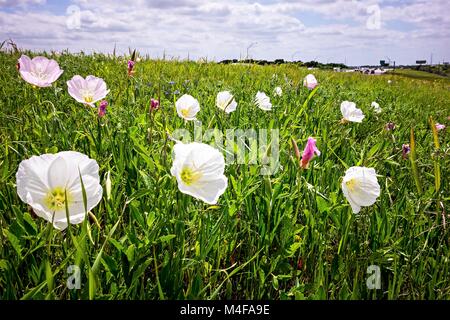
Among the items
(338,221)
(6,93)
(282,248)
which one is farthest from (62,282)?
(6,93)

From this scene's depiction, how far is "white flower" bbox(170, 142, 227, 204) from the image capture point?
930 millimetres

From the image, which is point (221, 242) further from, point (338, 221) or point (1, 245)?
point (1, 245)

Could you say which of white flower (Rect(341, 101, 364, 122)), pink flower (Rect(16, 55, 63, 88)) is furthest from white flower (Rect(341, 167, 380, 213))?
pink flower (Rect(16, 55, 63, 88))

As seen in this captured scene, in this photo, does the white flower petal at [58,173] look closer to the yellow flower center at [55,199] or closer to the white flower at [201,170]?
the yellow flower center at [55,199]

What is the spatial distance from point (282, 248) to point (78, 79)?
118cm

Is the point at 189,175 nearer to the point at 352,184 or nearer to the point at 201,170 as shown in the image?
the point at 201,170

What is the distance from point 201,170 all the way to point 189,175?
4 cm

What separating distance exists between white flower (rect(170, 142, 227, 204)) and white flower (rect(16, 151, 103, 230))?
0.23m

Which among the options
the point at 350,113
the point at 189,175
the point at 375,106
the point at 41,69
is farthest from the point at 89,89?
the point at 375,106

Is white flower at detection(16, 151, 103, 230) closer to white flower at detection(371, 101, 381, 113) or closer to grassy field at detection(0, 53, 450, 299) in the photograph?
grassy field at detection(0, 53, 450, 299)

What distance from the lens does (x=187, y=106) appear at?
65.6 inches

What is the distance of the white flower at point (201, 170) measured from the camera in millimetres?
930
